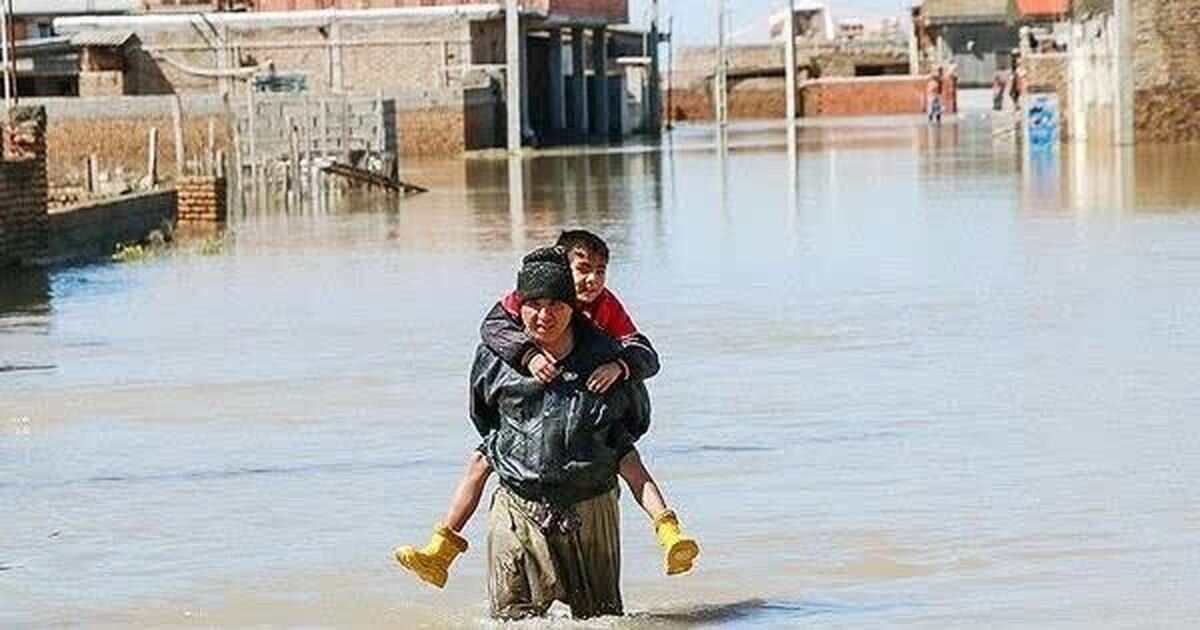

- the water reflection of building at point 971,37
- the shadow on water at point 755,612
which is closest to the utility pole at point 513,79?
the water reflection of building at point 971,37

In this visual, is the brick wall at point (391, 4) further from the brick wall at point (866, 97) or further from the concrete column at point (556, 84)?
the brick wall at point (866, 97)

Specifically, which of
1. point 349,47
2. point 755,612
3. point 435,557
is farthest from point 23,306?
point 349,47

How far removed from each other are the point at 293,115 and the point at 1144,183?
15583mm

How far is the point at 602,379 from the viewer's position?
8297 mm

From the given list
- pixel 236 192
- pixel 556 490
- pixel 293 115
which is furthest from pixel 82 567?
pixel 293 115

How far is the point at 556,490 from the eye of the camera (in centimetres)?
834

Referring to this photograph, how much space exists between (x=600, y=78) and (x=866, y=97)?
78.6 ft

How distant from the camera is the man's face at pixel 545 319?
820cm

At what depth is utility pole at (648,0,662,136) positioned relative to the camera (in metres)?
A: 83.3

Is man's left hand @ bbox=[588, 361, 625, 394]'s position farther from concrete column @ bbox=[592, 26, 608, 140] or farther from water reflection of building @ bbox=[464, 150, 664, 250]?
concrete column @ bbox=[592, 26, 608, 140]

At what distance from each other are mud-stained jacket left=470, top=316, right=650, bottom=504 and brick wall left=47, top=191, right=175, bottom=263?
18.0m

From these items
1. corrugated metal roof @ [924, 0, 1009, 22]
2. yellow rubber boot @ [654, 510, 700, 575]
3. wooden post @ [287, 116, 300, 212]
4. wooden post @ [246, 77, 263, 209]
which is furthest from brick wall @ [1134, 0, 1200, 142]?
corrugated metal roof @ [924, 0, 1009, 22]

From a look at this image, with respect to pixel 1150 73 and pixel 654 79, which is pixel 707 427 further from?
pixel 654 79

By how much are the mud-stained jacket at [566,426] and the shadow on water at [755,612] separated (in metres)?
0.72
